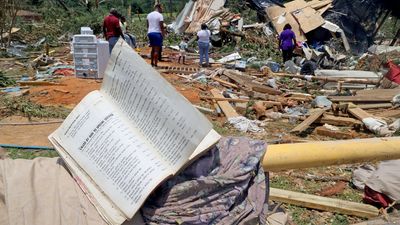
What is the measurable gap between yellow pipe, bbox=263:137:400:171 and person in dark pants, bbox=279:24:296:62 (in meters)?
12.2

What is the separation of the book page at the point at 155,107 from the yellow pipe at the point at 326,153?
0.67m

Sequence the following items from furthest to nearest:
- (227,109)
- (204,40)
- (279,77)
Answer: (204,40), (279,77), (227,109)

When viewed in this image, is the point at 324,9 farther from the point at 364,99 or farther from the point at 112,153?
the point at 112,153

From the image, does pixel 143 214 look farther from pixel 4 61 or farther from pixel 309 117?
pixel 4 61

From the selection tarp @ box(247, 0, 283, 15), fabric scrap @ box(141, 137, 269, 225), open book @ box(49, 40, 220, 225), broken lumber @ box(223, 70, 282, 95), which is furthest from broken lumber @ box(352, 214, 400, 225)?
tarp @ box(247, 0, 283, 15)

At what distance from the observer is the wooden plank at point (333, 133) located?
7316mm

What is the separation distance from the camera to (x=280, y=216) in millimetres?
2975

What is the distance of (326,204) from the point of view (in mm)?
4176

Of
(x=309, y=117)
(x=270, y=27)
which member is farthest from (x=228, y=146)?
(x=270, y=27)

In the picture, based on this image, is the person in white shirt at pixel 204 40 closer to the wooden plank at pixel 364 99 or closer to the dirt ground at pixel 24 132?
the wooden plank at pixel 364 99

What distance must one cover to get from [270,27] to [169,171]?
19007mm

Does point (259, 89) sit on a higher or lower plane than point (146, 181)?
lower

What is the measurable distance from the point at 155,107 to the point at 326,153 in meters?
1.17

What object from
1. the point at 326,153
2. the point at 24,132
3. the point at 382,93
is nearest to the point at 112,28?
the point at 24,132
